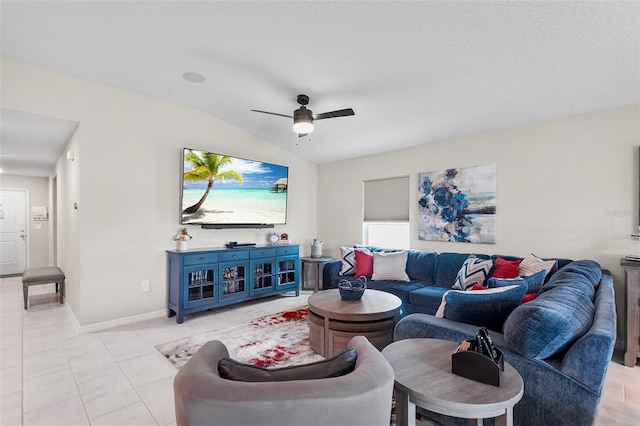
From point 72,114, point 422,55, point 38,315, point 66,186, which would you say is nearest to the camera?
point 422,55

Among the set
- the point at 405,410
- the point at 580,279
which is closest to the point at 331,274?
the point at 580,279

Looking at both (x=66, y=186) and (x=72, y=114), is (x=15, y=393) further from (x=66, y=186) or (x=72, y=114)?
(x=66, y=186)

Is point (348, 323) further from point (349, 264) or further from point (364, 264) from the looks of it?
point (349, 264)

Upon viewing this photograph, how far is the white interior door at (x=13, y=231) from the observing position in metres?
6.61

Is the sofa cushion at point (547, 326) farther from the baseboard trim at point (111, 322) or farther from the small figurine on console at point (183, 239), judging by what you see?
the baseboard trim at point (111, 322)

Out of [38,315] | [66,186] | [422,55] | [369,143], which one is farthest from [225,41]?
[38,315]

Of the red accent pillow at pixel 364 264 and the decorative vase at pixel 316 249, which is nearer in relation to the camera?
the red accent pillow at pixel 364 264

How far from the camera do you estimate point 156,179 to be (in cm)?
402

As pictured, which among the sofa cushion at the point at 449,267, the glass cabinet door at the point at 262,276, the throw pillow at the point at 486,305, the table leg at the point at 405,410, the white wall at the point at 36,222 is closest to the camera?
the table leg at the point at 405,410

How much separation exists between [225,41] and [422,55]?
1706 mm

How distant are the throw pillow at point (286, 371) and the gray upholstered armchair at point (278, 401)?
0.08 metres

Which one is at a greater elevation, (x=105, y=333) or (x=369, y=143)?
(x=369, y=143)

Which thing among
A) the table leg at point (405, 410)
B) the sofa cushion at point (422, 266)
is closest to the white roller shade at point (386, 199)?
the sofa cushion at point (422, 266)

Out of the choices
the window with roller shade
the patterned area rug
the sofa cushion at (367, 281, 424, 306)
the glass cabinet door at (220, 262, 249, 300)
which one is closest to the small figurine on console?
the glass cabinet door at (220, 262, 249, 300)
